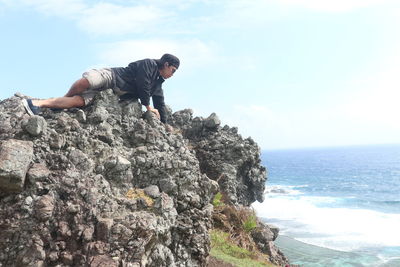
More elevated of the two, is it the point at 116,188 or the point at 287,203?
the point at 116,188

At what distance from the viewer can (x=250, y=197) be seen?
17.4 m

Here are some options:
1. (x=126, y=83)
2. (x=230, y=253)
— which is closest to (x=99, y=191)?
(x=126, y=83)

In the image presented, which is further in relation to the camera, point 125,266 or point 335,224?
point 335,224

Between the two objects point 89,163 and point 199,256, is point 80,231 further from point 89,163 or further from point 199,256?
point 199,256

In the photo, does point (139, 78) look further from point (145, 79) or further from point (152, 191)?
point (152, 191)

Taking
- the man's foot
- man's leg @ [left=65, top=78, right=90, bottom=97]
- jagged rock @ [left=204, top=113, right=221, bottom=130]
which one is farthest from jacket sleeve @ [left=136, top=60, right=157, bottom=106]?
jagged rock @ [left=204, top=113, right=221, bottom=130]

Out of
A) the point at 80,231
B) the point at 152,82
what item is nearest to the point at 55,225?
the point at 80,231

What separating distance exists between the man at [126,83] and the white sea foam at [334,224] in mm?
28422

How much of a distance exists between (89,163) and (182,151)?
2.57 m

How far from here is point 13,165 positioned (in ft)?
19.4

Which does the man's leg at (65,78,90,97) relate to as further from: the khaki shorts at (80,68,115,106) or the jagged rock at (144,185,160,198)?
the jagged rock at (144,185,160,198)

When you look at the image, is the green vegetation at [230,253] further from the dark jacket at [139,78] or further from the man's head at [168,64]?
the man's head at [168,64]

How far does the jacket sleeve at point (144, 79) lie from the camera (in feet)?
30.8

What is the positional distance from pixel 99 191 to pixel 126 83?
397cm
